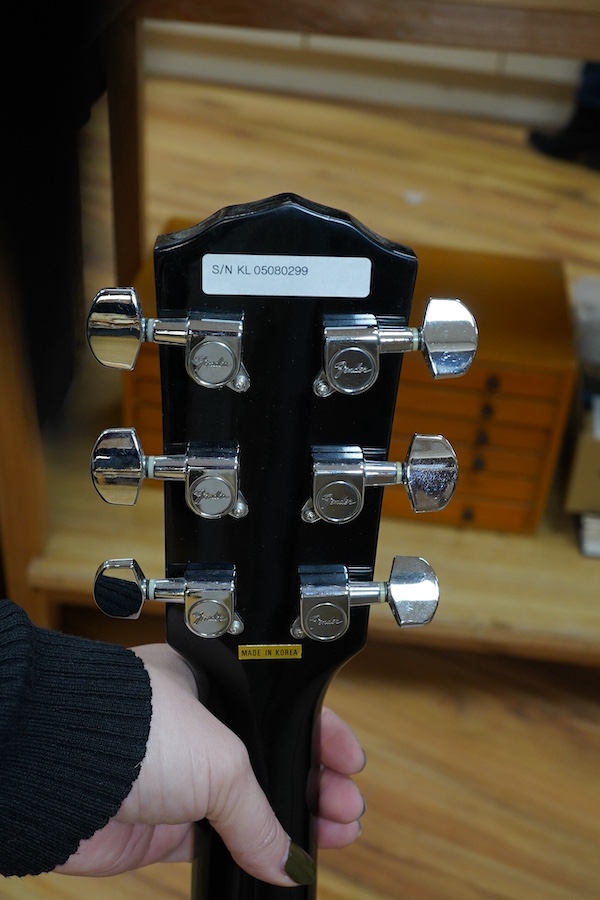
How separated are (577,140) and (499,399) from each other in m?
1.37

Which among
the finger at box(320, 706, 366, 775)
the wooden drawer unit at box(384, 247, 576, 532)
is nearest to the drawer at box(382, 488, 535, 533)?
the wooden drawer unit at box(384, 247, 576, 532)

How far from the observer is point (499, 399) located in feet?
3.04

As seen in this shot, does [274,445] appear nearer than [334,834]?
Yes

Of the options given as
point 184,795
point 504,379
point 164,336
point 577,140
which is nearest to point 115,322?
point 164,336

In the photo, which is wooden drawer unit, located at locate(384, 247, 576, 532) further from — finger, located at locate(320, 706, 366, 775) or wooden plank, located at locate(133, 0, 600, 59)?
finger, located at locate(320, 706, 366, 775)

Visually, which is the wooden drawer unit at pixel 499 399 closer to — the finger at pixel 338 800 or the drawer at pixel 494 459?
the drawer at pixel 494 459

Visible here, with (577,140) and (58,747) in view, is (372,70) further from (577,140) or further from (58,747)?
(58,747)

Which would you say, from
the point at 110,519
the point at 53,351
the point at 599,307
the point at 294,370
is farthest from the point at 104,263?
the point at 294,370

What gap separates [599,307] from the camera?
112 centimetres

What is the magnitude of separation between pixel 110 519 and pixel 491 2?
0.60m

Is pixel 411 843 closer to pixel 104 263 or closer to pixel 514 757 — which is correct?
pixel 514 757

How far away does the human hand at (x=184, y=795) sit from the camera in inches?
19.2

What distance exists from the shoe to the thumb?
1808mm

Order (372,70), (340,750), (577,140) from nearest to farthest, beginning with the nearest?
1. (340,750)
2. (577,140)
3. (372,70)
